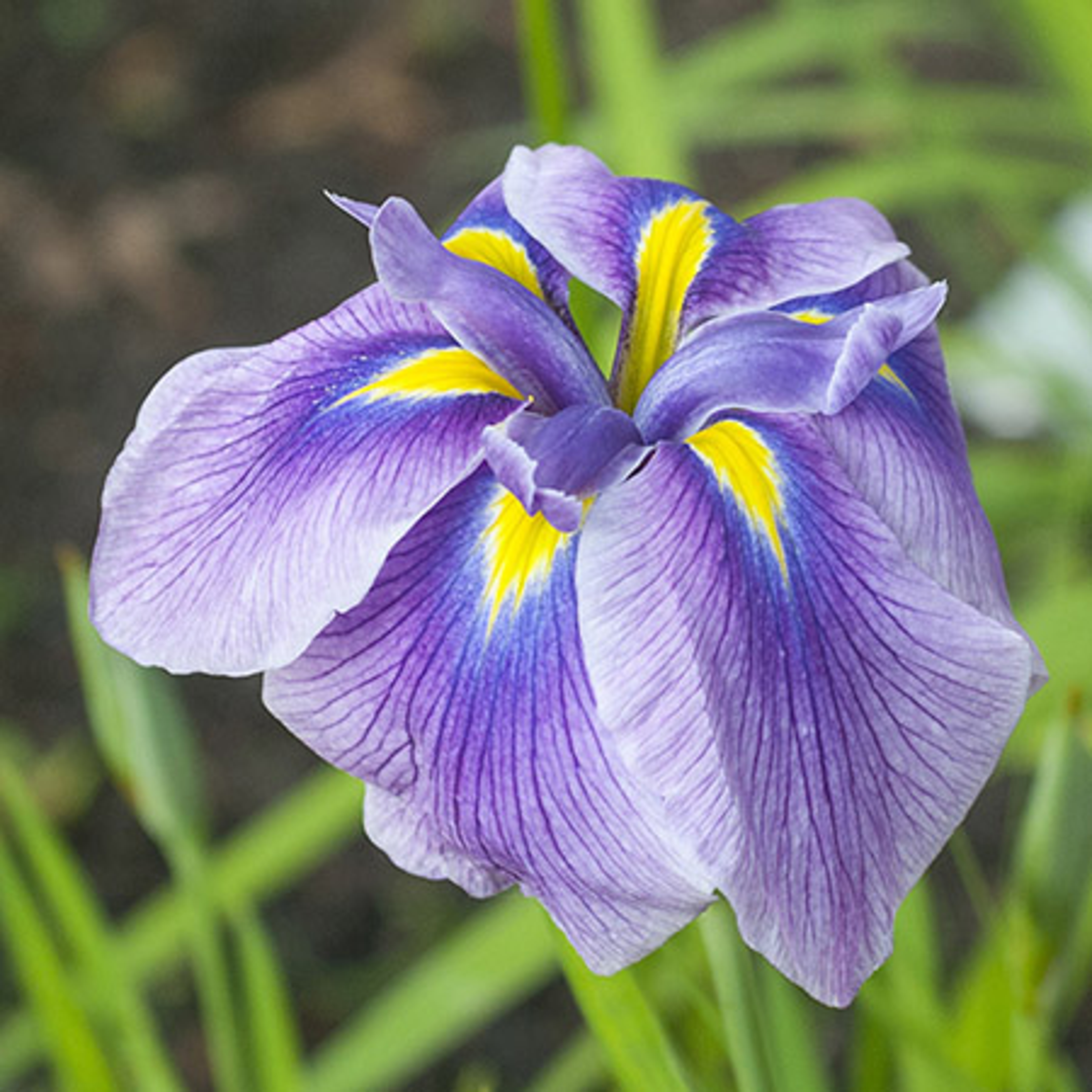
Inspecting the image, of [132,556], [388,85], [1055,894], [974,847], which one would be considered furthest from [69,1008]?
[388,85]

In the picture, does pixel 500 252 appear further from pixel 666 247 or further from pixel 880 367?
pixel 880 367

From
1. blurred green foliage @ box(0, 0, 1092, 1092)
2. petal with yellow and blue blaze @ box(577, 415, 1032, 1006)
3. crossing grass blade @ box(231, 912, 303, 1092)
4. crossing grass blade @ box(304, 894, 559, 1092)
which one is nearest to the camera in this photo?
petal with yellow and blue blaze @ box(577, 415, 1032, 1006)

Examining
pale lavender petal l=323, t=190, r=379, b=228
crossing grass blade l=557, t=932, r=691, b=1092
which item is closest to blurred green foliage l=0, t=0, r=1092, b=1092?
crossing grass blade l=557, t=932, r=691, b=1092

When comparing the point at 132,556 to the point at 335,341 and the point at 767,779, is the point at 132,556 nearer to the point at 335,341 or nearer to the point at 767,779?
the point at 335,341

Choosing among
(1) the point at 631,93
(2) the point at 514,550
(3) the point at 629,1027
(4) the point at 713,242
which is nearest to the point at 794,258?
(4) the point at 713,242

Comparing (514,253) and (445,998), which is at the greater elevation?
(514,253)

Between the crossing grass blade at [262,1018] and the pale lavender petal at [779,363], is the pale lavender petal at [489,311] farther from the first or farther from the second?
the crossing grass blade at [262,1018]

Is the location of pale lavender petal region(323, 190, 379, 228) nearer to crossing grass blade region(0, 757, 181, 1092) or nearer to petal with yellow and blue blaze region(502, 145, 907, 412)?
petal with yellow and blue blaze region(502, 145, 907, 412)
